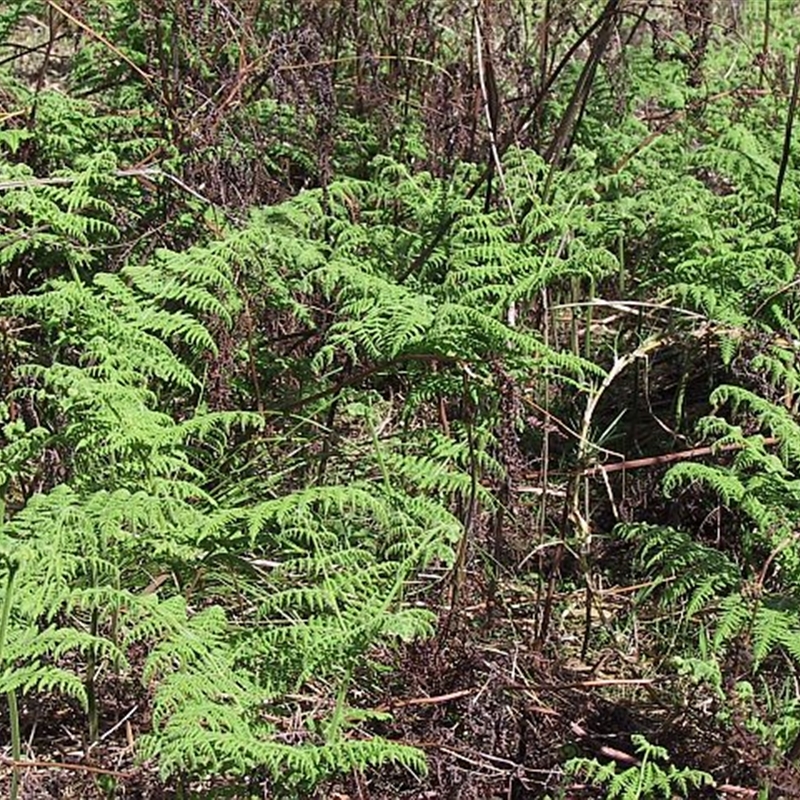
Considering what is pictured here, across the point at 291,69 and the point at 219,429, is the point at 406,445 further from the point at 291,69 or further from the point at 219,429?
the point at 291,69

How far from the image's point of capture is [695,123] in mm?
4473

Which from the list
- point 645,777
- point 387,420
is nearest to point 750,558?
point 645,777

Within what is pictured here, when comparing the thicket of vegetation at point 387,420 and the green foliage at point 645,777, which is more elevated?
the thicket of vegetation at point 387,420

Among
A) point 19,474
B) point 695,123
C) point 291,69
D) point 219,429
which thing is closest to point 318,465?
point 219,429

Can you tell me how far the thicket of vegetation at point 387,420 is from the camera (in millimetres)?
2625

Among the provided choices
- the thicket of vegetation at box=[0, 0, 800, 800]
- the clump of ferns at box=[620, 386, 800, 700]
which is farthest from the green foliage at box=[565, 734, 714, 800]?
the clump of ferns at box=[620, 386, 800, 700]

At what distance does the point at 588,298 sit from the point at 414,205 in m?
0.80

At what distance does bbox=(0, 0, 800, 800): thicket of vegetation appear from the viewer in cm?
262

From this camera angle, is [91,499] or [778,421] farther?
[778,421]

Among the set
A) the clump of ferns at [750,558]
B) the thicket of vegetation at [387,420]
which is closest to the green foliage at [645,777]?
the thicket of vegetation at [387,420]

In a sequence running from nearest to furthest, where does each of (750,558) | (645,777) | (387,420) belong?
1. (645,777)
2. (750,558)
3. (387,420)

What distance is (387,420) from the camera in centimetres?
383

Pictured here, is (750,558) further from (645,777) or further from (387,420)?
(387,420)

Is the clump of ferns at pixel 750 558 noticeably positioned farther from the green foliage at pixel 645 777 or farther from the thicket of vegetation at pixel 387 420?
the green foliage at pixel 645 777
